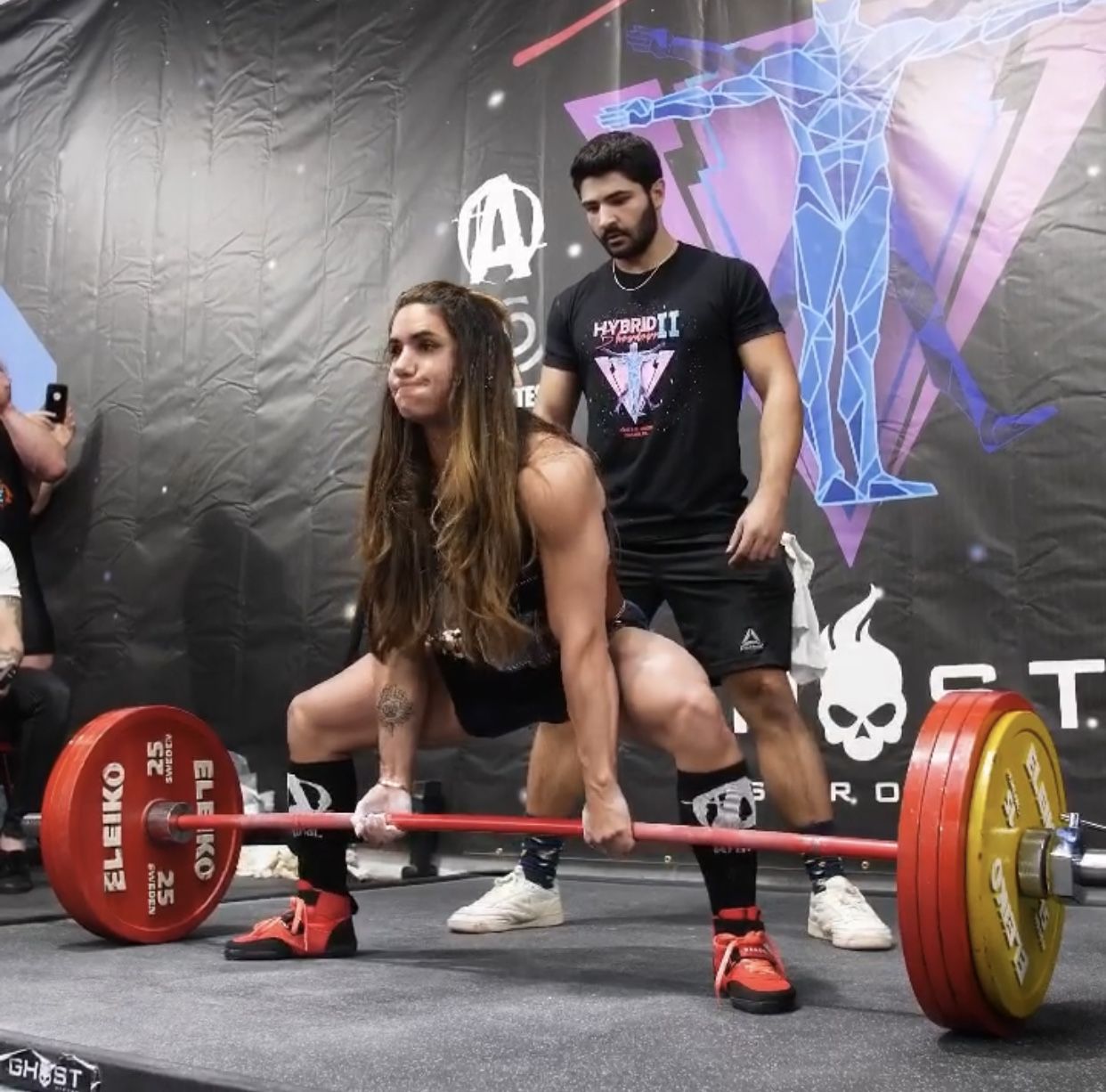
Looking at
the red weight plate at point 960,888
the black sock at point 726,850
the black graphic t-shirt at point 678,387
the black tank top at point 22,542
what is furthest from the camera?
the black tank top at point 22,542

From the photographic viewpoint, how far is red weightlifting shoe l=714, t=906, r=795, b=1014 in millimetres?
2020

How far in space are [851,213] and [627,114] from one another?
73 cm

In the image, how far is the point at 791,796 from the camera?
2734mm

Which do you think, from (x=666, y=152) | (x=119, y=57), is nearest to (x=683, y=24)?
(x=666, y=152)

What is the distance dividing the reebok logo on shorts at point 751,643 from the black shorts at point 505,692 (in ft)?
1.16

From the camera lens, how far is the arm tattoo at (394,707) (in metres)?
2.35

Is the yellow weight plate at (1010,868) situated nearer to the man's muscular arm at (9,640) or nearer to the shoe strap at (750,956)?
the shoe strap at (750,956)

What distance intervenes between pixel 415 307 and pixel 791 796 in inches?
45.8

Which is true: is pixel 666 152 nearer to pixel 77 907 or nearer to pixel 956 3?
pixel 956 3

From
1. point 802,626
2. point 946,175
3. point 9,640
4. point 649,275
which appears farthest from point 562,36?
point 9,640

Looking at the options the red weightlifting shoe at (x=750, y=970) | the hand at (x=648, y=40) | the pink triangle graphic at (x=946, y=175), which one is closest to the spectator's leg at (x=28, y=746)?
the pink triangle graphic at (x=946, y=175)

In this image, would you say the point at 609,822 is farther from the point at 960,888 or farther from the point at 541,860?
the point at 541,860

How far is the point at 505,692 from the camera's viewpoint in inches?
90.7

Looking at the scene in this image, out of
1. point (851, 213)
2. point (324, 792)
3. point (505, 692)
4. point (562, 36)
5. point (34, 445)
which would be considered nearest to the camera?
point (505, 692)
